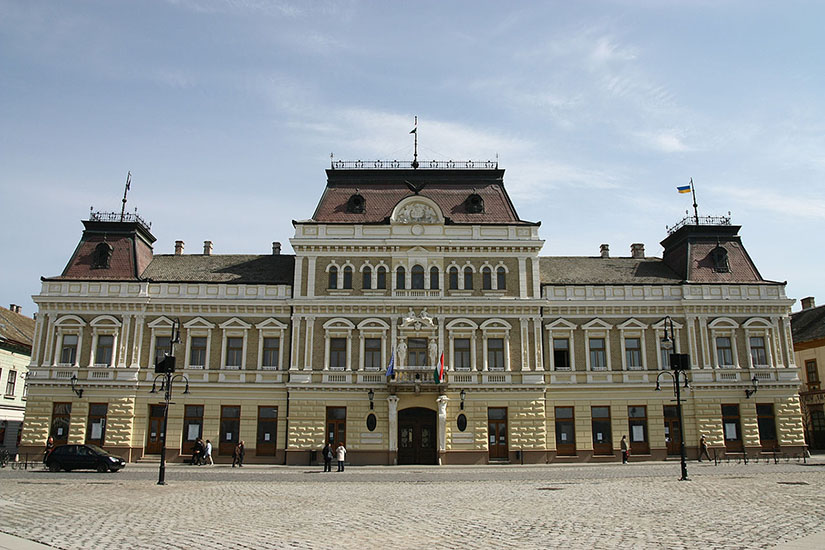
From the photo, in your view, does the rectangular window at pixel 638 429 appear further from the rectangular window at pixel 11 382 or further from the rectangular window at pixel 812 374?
the rectangular window at pixel 11 382

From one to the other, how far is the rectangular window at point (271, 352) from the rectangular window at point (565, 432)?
659 inches

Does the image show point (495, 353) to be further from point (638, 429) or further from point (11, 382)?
point (11, 382)

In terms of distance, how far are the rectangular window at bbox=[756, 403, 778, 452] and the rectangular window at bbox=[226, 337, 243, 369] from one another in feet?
100

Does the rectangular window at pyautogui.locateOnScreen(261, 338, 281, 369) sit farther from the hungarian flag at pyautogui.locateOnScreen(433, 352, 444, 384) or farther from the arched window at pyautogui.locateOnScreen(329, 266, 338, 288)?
the hungarian flag at pyautogui.locateOnScreen(433, 352, 444, 384)

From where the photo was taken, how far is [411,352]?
3953 centimetres

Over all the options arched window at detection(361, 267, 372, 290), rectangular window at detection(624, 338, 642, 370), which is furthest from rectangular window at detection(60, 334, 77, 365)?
rectangular window at detection(624, 338, 642, 370)

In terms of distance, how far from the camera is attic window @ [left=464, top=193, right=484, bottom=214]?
41.8 m

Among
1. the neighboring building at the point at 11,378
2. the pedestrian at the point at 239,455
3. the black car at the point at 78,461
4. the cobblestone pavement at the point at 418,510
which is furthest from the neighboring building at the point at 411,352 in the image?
the neighboring building at the point at 11,378

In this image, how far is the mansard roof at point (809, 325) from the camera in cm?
5128

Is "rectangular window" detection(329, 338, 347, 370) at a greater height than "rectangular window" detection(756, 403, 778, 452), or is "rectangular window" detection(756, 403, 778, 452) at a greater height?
"rectangular window" detection(329, 338, 347, 370)

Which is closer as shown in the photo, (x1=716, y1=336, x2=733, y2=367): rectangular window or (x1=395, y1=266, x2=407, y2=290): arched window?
(x1=395, y1=266, x2=407, y2=290): arched window

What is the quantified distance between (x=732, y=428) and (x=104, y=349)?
37045mm

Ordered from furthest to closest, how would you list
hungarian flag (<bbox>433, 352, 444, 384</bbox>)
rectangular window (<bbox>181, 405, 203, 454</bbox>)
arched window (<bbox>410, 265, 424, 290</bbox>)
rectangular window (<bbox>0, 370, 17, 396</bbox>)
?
rectangular window (<bbox>0, 370, 17, 396</bbox>)
arched window (<bbox>410, 265, 424, 290</bbox>)
rectangular window (<bbox>181, 405, 203, 454</bbox>)
hungarian flag (<bbox>433, 352, 444, 384</bbox>)

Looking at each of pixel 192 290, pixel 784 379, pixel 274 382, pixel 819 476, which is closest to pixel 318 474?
pixel 274 382
